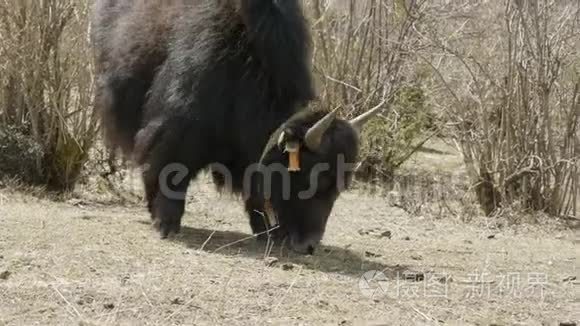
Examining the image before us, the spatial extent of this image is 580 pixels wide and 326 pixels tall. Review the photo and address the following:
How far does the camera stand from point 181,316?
222 inches

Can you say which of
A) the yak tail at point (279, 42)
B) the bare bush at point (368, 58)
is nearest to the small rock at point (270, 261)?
the yak tail at point (279, 42)

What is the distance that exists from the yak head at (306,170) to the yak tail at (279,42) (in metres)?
0.27

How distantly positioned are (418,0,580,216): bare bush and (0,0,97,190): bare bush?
343cm

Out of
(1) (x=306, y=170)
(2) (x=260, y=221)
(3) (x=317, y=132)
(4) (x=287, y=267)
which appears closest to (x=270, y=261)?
(4) (x=287, y=267)

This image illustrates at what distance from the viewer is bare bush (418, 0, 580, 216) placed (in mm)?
10453

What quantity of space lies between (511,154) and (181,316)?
5846 mm

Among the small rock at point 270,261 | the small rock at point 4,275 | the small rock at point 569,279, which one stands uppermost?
the small rock at point 4,275

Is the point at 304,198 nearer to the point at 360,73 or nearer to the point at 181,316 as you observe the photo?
the point at 181,316

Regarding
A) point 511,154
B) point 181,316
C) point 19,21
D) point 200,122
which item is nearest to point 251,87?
point 200,122

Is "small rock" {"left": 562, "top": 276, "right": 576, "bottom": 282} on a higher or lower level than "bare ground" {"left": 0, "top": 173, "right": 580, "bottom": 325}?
lower

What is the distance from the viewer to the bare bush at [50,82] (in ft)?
30.5

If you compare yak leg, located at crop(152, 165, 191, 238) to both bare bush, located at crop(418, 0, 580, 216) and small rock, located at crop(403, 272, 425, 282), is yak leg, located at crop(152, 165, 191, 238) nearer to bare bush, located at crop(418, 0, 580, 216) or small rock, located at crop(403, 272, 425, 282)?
small rock, located at crop(403, 272, 425, 282)

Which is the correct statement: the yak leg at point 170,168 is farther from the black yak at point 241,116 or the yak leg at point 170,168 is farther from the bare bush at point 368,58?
the bare bush at point 368,58

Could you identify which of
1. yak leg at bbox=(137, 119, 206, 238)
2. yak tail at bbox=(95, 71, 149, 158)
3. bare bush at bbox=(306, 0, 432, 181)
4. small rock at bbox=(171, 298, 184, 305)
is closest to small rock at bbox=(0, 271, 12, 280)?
small rock at bbox=(171, 298, 184, 305)
